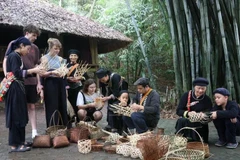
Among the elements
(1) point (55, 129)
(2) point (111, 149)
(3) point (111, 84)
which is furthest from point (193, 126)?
(1) point (55, 129)

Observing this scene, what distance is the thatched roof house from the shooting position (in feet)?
23.0

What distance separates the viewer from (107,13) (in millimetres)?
12625

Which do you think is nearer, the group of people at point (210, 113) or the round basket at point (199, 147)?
Answer: the round basket at point (199, 147)

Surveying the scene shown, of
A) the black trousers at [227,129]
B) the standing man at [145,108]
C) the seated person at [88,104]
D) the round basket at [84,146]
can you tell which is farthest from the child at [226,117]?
the seated person at [88,104]

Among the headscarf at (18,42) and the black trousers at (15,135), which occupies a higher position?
the headscarf at (18,42)

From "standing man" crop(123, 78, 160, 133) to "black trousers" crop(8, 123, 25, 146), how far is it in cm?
134

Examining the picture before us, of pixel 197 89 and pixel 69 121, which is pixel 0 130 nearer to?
pixel 69 121

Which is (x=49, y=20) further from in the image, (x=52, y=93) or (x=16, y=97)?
(x=16, y=97)

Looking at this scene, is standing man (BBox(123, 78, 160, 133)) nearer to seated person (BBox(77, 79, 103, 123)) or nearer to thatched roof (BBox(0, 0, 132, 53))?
seated person (BBox(77, 79, 103, 123))

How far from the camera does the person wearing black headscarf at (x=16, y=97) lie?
3.08 m

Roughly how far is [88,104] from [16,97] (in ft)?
3.67

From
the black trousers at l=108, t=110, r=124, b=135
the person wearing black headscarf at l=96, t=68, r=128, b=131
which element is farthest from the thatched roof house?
the black trousers at l=108, t=110, r=124, b=135

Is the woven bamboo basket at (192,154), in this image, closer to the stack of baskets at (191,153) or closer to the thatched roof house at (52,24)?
the stack of baskets at (191,153)

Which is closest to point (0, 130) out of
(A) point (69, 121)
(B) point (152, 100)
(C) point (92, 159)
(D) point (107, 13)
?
(A) point (69, 121)
